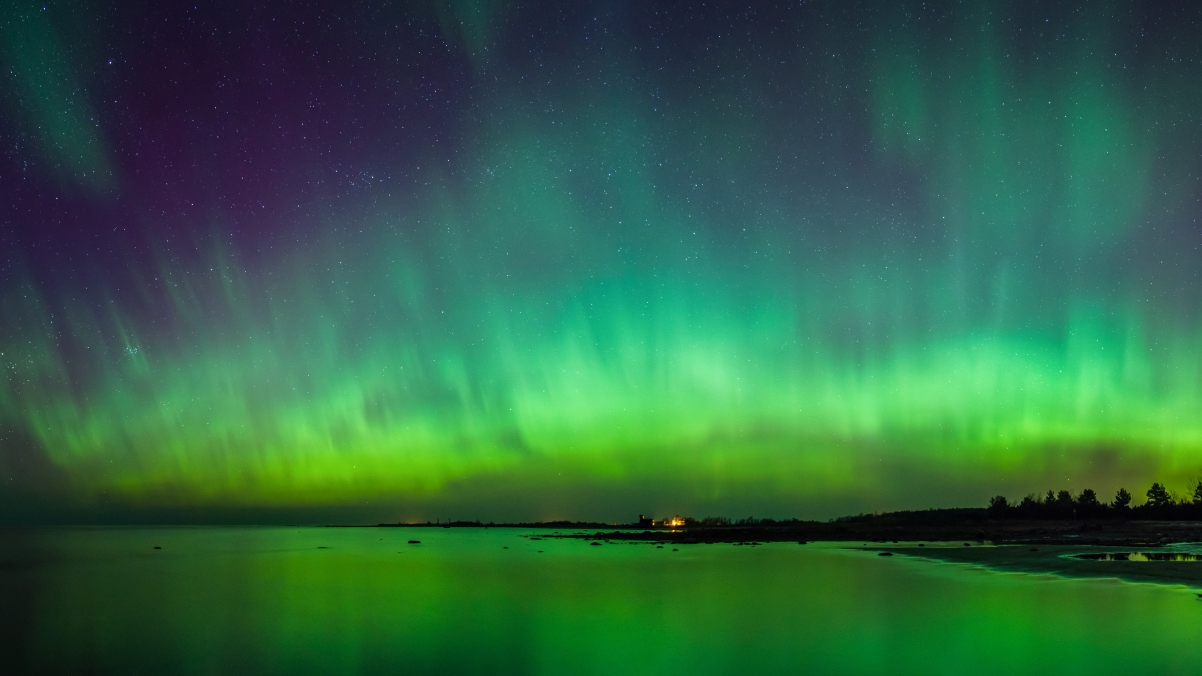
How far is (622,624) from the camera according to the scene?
2391cm

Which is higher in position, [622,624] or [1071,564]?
[1071,564]

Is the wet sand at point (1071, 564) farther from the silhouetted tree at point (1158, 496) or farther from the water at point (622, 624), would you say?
the silhouetted tree at point (1158, 496)

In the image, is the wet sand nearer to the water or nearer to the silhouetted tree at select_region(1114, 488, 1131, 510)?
the water

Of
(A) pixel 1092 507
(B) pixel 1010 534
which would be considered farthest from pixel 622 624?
(A) pixel 1092 507

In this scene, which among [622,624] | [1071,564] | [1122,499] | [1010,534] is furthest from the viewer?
[1122,499]

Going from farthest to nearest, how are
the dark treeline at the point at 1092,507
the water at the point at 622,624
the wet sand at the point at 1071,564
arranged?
the dark treeline at the point at 1092,507
the wet sand at the point at 1071,564
the water at the point at 622,624

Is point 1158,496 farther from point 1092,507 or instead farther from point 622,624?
point 622,624

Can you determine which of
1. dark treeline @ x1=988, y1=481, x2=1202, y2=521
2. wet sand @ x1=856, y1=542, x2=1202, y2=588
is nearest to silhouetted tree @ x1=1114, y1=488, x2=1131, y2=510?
dark treeline @ x1=988, y1=481, x2=1202, y2=521

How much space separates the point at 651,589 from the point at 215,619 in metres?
16.5

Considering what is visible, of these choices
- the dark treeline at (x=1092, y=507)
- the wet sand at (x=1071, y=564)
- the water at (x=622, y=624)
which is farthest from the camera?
the dark treeline at (x=1092, y=507)

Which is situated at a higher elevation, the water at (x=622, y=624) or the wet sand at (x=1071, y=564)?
the wet sand at (x=1071, y=564)

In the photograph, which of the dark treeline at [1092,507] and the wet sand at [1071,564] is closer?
the wet sand at [1071,564]

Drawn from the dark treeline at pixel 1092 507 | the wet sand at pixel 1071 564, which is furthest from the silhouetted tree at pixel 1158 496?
the wet sand at pixel 1071 564

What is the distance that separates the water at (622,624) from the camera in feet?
58.2
